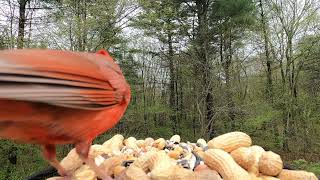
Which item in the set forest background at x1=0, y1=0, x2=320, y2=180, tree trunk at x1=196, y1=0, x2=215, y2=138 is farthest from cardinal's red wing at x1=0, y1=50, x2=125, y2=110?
tree trunk at x1=196, y1=0, x2=215, y2=138

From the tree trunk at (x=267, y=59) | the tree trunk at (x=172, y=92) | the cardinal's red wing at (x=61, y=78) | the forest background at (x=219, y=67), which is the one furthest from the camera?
the tree trunk at (x=267, y=59)

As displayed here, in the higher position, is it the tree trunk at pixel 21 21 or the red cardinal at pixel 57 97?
the tree trunk at pixel 21 21

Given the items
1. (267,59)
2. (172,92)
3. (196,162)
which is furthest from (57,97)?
(267,59)

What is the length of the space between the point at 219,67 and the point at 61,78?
9.40 metres

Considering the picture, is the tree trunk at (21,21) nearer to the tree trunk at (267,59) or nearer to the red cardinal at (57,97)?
the tree trunk at (267,59)

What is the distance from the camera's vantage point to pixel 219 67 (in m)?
9.77

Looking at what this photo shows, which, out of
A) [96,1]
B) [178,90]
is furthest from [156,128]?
[96,1]

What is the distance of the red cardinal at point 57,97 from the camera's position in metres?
0.45

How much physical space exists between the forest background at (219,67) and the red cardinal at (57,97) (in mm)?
8187

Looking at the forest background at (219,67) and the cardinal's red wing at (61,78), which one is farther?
the forest background at (219,67)

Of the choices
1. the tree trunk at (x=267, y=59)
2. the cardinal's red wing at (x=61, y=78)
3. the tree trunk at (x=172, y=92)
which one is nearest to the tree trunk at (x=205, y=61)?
the tree trunk at (x=172, y=92)

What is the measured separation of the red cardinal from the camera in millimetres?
448

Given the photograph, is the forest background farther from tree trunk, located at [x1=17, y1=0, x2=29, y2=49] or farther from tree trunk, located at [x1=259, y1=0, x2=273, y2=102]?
tree trunk, located at [x1=17, y1=0, x2=29, y2=49]

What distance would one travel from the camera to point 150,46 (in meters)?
10.6
